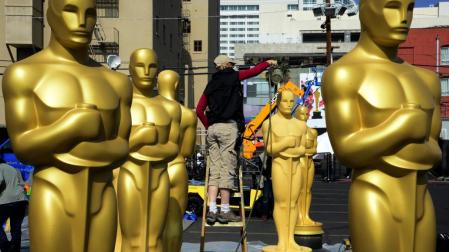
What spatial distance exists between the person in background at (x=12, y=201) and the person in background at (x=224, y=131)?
110 inches

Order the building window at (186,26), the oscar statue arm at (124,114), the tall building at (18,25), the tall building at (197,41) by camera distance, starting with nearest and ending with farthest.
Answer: the oscar statue arm at (124,114), the tall building at (18,25), the building window at (186,26), the tall building at (197,41)

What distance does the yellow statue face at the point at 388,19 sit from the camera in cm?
423

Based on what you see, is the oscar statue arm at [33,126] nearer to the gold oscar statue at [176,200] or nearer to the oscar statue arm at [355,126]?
the oscar statue arm at [355,126]

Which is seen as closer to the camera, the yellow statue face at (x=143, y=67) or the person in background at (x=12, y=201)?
the yellow statue face at (x=143, y=67)

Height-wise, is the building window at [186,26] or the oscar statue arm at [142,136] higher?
the building window at [186,26]

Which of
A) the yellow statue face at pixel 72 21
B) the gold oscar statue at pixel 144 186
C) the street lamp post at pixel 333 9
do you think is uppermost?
the street lamp post at pixel 333 9

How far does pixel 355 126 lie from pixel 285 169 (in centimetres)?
399

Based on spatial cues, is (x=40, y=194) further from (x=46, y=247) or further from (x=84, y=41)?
(x=84, y=41)

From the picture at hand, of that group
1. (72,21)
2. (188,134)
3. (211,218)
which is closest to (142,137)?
(211,218)

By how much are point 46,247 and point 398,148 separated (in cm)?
221

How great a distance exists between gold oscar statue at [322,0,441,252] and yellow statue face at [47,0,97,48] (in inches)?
61.9

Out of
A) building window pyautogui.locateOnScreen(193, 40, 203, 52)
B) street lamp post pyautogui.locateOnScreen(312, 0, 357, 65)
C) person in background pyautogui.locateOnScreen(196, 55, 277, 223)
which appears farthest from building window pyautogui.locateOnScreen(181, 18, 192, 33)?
person in background pyautogui.locateOnScreen(196, 55, 277, 223)

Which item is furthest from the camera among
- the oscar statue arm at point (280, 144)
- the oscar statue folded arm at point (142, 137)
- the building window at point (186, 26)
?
the building window at point (186, 26)

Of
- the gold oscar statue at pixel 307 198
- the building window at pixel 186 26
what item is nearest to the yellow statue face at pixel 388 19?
the gold oscar statue at pixel 307 198
